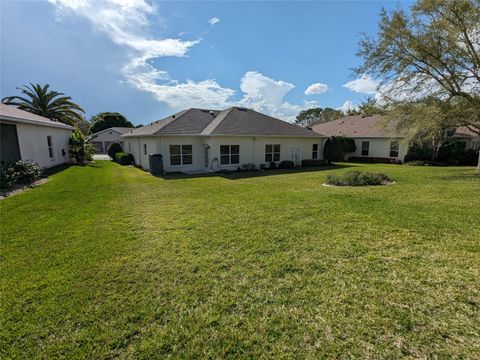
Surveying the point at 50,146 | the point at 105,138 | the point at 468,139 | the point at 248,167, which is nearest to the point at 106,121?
the point at 105,138

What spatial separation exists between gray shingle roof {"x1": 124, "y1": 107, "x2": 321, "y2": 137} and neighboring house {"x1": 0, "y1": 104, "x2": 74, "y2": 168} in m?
5.48

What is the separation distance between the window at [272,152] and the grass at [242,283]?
40.0 feet

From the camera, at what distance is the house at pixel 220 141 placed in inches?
638

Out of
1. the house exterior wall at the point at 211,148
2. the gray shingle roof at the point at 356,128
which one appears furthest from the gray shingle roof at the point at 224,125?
the gray shingle roof at the point at 356,128

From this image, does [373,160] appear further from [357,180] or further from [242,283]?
[242,283]

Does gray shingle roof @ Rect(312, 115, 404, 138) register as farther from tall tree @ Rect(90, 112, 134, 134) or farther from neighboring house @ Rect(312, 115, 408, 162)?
tall tree @ Rect(90, 112, 134, 134)

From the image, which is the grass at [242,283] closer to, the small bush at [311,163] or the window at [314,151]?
the small bush at [311,163]

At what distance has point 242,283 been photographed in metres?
3.57

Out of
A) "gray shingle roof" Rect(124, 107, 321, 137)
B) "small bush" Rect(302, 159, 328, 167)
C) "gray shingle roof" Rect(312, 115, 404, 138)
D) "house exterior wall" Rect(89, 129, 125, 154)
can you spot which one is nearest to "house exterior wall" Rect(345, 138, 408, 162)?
"gray shingle roof" Rect(312, 115, 404, 138)

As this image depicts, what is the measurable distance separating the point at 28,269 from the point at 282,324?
13.2ft

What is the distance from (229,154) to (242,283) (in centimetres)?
1398

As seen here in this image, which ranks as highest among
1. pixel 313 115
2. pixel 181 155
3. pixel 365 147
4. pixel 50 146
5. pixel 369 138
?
pixel 313 115

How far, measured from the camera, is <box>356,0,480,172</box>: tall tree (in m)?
12.3

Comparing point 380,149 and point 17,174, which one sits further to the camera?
point 380,149
